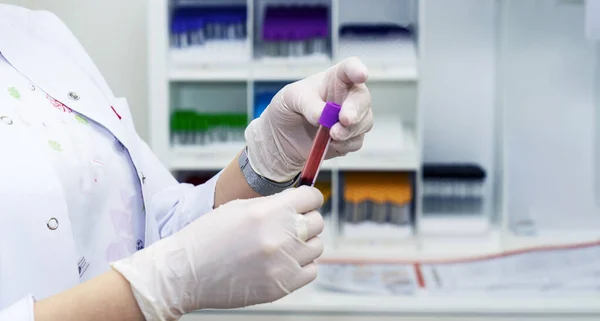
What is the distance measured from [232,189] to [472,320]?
995mm

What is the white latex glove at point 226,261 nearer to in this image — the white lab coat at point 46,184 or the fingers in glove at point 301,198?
the fingers in glove at point 301,198

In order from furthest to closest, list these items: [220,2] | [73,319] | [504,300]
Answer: [220,2]
[504,300]
[73,319]

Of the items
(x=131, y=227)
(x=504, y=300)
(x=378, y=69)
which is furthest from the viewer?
(x=378, y=69)

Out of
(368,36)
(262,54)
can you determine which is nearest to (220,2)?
(262,54)

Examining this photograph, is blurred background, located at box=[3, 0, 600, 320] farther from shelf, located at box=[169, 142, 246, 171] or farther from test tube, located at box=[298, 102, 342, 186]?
test tube, located at box=[298, 102, 342, 186]

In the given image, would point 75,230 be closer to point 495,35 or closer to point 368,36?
point 368,36

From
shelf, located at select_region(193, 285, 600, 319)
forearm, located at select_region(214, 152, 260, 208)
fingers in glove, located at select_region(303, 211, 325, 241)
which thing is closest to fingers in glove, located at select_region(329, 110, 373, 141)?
fingers in glove, located at select_region(303, 211, 325, 241)

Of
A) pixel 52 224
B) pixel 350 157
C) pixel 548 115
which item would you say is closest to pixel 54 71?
pixel 52 224

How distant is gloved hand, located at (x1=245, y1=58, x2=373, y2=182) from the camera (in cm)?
90

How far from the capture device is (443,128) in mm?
2385

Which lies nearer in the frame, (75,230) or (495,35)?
(75,230)

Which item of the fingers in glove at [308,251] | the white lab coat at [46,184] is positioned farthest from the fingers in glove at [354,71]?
the white lab coat at [46,184]

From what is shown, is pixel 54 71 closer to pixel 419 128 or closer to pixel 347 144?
pixel 347 144

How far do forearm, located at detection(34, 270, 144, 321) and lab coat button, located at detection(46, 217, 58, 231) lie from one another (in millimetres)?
128
